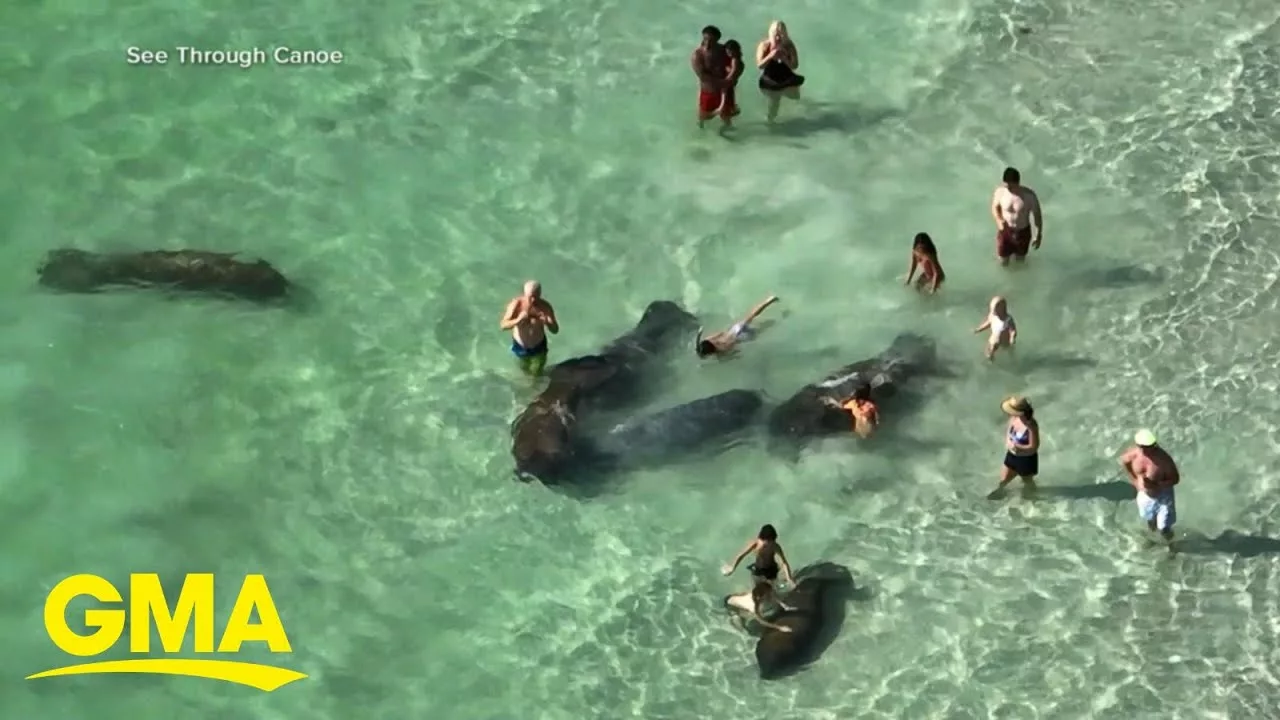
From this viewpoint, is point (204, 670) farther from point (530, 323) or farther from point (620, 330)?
point (620, 330)

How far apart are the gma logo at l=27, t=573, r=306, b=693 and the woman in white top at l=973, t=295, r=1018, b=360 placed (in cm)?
856

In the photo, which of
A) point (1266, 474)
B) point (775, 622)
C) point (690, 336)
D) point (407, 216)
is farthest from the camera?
point (407, 216)

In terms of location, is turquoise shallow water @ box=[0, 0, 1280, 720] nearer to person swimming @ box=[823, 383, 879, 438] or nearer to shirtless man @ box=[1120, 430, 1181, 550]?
person swimming @ box=[823, 383, 879, 438]

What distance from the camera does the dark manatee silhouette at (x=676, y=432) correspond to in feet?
60.7

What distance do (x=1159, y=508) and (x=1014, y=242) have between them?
13.8ft

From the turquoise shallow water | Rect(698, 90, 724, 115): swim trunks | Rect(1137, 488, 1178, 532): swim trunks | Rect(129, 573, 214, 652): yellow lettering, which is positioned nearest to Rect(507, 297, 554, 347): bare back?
the turquoise shallow water

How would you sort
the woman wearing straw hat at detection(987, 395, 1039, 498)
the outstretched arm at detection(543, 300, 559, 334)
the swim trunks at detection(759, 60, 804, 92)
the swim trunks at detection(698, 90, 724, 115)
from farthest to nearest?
the swim trunks at detection(759, 60, 804, 92) → the swim trunks at detection(698, 90, 724, 115) → the outstretched arm at detection(543, 300, 559, 334) → the woman wearing straw hat at detection(987, 395, 1039, 498)

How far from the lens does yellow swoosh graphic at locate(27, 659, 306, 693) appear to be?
16.8 metres

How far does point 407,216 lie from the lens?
2119cm

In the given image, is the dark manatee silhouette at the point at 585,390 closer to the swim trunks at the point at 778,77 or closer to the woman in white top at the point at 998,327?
the woman in white top at the point at 998,327

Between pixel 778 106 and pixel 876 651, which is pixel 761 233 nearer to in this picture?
pixel 778 106

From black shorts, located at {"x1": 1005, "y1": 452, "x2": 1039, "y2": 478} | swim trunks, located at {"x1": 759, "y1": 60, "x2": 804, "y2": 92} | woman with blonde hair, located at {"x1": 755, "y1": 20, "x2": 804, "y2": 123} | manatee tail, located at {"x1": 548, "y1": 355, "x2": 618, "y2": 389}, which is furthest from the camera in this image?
swim trunks, located at {"x1": 759, "y1": 60, "x2": 804, "y2": 92}

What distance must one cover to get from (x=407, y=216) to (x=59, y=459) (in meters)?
5.29

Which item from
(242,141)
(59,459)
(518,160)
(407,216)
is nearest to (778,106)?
(518,160)
